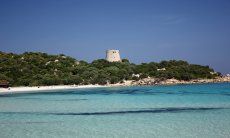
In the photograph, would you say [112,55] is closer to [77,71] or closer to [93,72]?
[77,71]

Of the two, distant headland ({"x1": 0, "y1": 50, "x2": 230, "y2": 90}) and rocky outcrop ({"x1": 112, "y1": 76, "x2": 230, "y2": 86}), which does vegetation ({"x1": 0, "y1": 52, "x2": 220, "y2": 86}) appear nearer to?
distant headland ({"x1": 0, "y1": 50, "x2": 230, "y2": 90})

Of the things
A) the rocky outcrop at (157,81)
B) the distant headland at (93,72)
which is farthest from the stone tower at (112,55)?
the rocky outcrop at (157,81)

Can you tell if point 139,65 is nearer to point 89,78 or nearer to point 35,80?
point 89,78

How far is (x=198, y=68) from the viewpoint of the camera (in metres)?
84.8

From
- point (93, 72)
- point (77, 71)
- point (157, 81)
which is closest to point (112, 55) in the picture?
point (77, 71)

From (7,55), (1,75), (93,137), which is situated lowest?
(93,137)

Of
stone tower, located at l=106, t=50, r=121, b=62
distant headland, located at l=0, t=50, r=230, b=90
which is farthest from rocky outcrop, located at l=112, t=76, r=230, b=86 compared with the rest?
stone tower, located at l=106, t=50, r=121, b=62

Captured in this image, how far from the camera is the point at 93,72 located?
75.7 metres

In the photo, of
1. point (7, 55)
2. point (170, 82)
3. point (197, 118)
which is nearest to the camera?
point (197, 118)

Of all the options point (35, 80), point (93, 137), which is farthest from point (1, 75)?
point (93, 137)

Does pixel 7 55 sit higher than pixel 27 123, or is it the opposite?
pixel 7 55

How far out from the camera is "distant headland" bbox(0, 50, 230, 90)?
70056 millimetres

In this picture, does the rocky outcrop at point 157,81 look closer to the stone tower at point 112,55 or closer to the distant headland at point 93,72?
the distant headland at point 93,72

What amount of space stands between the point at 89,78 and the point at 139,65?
18.1 metres
